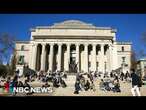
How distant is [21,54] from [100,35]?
16.7 m

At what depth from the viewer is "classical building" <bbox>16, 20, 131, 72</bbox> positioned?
43.8m

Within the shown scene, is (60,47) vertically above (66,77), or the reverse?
(60,47)

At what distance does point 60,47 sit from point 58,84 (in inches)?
1009

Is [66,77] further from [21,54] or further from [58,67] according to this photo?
[21,54]

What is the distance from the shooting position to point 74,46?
45750 millimetres

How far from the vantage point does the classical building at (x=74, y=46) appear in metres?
43.8
